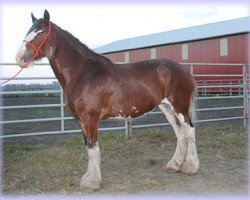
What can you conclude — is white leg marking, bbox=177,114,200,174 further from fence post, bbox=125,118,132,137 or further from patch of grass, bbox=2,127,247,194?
fence post, bbox=125,118,132,137

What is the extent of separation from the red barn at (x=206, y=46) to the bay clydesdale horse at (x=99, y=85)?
17232 millimetres

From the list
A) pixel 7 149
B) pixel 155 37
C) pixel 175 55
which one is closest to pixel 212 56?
pixel 175 55

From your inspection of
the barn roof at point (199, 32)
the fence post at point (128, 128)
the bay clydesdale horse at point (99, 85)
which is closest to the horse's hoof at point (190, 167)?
the bay clydesdale horse at point (99, 85)

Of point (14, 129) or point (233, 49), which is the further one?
point (233, 49)

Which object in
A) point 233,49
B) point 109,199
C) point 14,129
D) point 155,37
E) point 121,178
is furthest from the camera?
point 155,37

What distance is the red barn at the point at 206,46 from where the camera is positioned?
2242 centimetres

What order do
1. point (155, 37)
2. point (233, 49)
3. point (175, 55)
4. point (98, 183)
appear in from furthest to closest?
point (155, 37)
point (175, 55)
point (233, 49)
point (98, 183)

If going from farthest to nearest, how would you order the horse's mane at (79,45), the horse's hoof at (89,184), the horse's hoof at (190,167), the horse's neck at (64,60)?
the horse's hoof at (190,167), the horse's mane at (79,45), the horse's neck at (64,60), the horse's hoof at (89,184)

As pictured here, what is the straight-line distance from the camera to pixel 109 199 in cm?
395

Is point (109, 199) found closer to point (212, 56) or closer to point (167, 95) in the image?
point (167, 95)

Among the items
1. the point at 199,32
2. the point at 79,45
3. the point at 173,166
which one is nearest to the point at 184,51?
the point at 199,32

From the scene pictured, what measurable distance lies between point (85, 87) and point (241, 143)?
13.6 feet

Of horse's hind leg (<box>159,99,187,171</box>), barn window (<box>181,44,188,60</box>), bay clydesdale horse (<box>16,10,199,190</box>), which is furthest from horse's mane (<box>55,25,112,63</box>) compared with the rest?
barn window (<box>181,44,188,60</box>)

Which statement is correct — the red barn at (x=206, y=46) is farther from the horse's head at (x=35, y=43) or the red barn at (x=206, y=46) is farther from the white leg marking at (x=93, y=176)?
the horse's head at (x=35, y=43)
